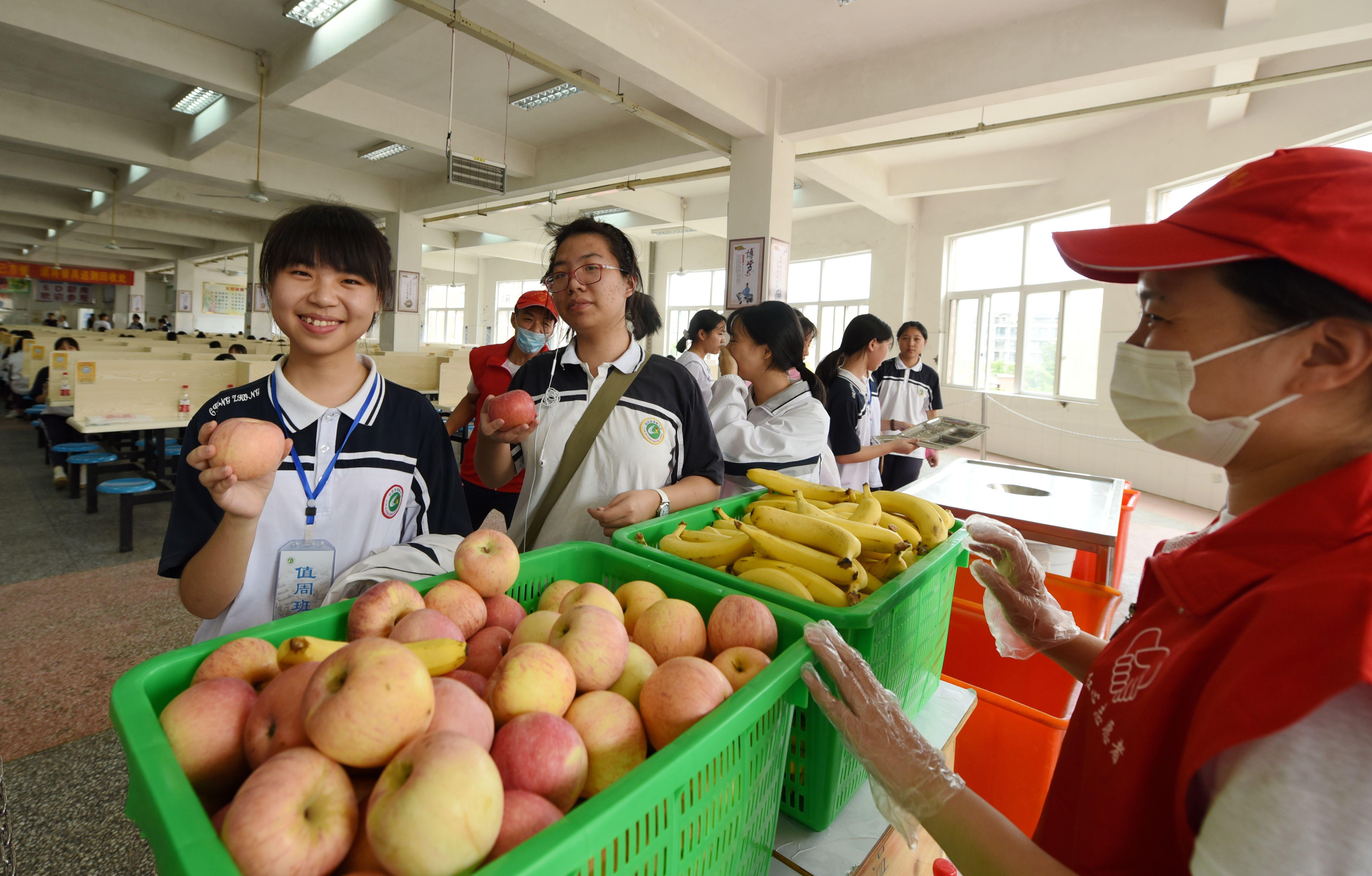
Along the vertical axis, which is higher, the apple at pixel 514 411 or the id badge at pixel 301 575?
the apple at pixel 514 411

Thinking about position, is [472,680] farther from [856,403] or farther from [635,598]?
[856,403]

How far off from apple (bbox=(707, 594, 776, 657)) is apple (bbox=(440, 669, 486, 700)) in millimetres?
332

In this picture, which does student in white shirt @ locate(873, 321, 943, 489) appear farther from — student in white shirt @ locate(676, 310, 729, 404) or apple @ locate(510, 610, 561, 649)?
apple @ locate(510, 610, 561, 649)

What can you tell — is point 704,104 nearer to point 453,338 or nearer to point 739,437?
point 739,437

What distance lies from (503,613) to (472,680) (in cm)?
21

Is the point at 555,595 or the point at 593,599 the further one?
the point at 555,595

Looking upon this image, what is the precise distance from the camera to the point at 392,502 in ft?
4.57

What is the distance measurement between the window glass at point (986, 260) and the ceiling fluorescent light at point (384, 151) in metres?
8.79

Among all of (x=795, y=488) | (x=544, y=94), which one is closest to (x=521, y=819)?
(x=795, y=488)

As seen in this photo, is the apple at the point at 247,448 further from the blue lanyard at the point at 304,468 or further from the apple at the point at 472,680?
the apple at the point at 472,680

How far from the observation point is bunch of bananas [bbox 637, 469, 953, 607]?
1196 millimetres

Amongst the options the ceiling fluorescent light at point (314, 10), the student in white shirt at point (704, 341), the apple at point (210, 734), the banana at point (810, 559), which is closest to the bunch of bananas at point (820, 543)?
the banana at point (810, 559)

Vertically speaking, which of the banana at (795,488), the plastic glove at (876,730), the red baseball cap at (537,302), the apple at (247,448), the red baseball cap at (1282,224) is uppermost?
the red baseball cap at (537,302)

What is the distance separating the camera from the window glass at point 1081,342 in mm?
8750
